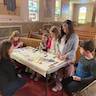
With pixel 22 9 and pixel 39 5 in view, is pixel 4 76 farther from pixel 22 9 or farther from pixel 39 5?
pixel 39 5

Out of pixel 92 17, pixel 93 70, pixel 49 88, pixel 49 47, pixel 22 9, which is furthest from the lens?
pixel 92 17

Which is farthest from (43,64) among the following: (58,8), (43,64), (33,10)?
(58,8)

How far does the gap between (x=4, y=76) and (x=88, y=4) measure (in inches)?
364

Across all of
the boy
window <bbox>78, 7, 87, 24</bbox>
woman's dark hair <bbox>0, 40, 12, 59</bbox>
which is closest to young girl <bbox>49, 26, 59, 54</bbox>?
the boy

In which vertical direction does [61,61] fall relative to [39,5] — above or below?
below

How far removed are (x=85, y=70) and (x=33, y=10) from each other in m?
4.32

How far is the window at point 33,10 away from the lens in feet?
17.6

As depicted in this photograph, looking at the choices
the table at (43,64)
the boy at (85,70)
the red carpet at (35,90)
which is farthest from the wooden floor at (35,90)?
the boy at (85,70)

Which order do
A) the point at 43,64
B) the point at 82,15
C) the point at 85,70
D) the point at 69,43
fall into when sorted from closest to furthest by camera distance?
the point at 85,70 → the point at 43,64 → the point at 69,43 → the point at 82,15

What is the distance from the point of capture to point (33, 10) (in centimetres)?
552

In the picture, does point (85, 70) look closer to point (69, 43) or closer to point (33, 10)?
point (69, 43)

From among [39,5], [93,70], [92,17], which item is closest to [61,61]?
[93,70]

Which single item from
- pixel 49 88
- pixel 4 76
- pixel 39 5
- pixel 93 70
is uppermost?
pixel 39 5

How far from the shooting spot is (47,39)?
3025 mm
